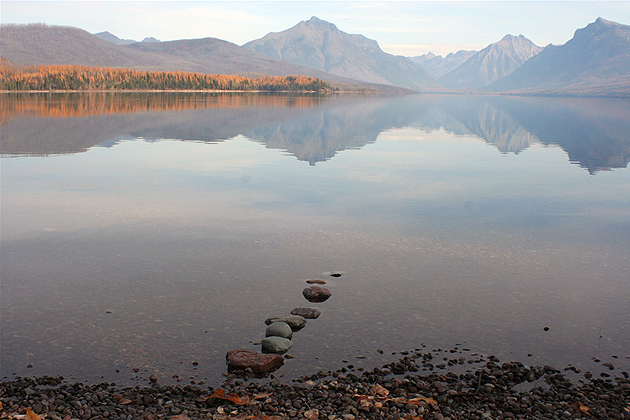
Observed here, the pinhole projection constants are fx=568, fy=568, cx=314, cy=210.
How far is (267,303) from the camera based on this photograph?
11.9 m

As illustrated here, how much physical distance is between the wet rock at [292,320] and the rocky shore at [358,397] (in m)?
1.72

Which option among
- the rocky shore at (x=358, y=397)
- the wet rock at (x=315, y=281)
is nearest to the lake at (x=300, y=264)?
the wet rock at (x=315, y=281)

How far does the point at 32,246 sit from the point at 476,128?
2325 inches

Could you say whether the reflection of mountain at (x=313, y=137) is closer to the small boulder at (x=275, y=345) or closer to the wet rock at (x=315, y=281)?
the wet rock at (x=315, y=281)

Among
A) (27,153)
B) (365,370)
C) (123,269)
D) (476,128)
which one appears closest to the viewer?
(365,370)

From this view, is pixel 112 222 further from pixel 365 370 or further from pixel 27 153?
pixel 27 153

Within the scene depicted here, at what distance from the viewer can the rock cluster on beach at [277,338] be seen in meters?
9.30

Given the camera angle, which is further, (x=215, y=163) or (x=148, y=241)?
(x=215, y=163)

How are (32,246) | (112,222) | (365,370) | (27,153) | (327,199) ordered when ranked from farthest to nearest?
(27,153) < (327,199) < (112,222) < (32,246) < (365,370)

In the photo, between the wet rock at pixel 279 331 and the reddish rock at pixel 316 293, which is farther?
the reddish rock at pixel 316 293

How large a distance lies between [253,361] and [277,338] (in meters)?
0.84

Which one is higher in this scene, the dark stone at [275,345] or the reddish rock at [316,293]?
the reddish rock at [316,293]

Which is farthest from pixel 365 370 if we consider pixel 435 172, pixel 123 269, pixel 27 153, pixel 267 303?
pixel 27 153

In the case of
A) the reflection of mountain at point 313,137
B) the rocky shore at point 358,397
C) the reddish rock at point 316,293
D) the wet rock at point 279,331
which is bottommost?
the rocky shore at point 358,397
